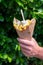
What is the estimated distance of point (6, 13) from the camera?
2.78 meters

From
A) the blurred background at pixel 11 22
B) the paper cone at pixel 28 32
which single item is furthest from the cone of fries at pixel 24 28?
the blurred background at pixel 11 22

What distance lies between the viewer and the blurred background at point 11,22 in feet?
8.70

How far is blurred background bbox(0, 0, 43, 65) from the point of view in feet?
8.70

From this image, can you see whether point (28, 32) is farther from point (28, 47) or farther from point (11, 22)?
point (11, 22)

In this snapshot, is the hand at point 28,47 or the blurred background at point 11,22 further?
the blurred background at point 11,22

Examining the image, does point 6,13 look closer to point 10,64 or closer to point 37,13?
point 37,13

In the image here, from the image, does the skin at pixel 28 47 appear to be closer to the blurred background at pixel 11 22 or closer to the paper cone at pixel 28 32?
the paper cone at pixel 28 32

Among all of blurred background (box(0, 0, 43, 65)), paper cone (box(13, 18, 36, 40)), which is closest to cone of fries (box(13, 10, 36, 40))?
paper cone (box(13, 18, 36, 40))

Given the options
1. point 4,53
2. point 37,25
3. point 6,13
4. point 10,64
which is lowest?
point 10,64

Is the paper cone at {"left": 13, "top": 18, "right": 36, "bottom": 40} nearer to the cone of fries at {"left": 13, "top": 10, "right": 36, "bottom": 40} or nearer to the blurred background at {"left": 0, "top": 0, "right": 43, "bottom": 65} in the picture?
the cone of fries at {"left": 13, "top": 10, "right": 36, "bottom": 40}

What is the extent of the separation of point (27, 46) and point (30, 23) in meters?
0.19

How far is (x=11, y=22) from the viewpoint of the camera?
2.81 meters

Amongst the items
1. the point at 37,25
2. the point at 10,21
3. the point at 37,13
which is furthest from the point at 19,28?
the point at 37,25

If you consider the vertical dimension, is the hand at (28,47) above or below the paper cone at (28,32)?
below
